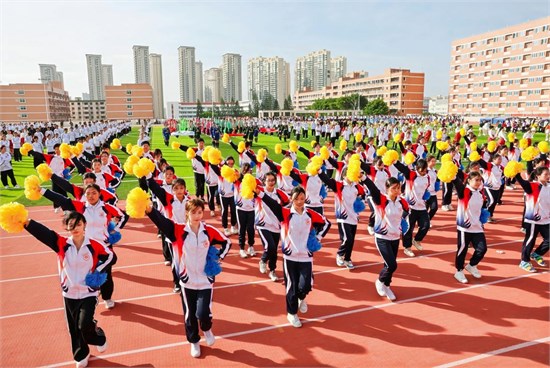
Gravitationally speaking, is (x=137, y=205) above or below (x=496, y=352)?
above

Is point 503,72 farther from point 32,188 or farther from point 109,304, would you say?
point 32,188

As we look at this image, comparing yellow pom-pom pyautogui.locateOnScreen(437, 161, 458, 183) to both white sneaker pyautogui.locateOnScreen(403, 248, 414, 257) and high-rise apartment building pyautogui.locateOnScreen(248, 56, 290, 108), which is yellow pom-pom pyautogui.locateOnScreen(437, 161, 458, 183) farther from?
high-rise apartment building pyautogui.locateOnScreen(248, 56, 290, 108)

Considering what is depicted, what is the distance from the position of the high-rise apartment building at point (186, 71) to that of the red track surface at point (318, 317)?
533ft

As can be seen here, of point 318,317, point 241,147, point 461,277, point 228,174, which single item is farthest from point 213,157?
point 461,277

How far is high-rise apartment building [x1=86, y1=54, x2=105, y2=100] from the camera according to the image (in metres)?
186

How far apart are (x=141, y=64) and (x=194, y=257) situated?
16709cm

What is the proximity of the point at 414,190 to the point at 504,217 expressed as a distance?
4.73m

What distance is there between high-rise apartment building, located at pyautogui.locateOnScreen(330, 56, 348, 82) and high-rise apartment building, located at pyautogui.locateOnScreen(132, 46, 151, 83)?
278 ft

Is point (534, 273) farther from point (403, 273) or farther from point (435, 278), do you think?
point (403, 273)

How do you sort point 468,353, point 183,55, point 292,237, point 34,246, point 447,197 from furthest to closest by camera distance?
point 183,55 → point 447,197 → point 34,246 → point 292,237 → point 468,353

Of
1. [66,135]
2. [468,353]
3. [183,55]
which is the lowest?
[468,353]

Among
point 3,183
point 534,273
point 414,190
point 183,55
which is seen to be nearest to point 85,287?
point 414,190

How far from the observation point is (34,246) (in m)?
8.69

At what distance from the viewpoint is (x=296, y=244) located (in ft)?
16.3
